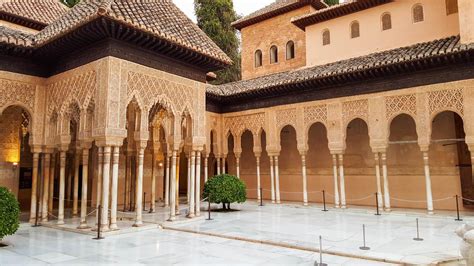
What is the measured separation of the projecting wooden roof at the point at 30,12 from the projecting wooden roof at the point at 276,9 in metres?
11.3

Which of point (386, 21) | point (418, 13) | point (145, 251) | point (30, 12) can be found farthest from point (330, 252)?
point (30, 12)

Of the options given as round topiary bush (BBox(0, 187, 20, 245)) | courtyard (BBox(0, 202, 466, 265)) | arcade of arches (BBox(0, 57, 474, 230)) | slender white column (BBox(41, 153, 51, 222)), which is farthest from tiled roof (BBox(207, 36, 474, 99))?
round topiary bush (BBox(0, 187, 20, 245))

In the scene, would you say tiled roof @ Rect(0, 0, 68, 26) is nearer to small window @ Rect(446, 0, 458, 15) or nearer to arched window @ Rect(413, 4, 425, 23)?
arched window @ Rect(413, 4, 425, 23)

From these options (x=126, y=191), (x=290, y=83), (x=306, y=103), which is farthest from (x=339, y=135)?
(x=126, y=191)

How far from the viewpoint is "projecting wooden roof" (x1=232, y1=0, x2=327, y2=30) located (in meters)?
20.5

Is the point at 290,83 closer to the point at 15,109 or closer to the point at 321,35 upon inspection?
the point at 321,35

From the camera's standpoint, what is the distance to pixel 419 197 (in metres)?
14.4

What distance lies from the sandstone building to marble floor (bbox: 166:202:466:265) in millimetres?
1461

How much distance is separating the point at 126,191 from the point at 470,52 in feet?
43.8

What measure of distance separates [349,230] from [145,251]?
5460mm

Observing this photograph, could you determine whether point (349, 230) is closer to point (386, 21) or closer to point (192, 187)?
point (192, 187)

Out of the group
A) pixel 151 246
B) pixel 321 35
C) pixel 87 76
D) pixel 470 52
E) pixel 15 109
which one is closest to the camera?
pixel 151 246

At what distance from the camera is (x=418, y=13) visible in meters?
15.1

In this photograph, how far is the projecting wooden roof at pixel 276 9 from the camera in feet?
67.3
